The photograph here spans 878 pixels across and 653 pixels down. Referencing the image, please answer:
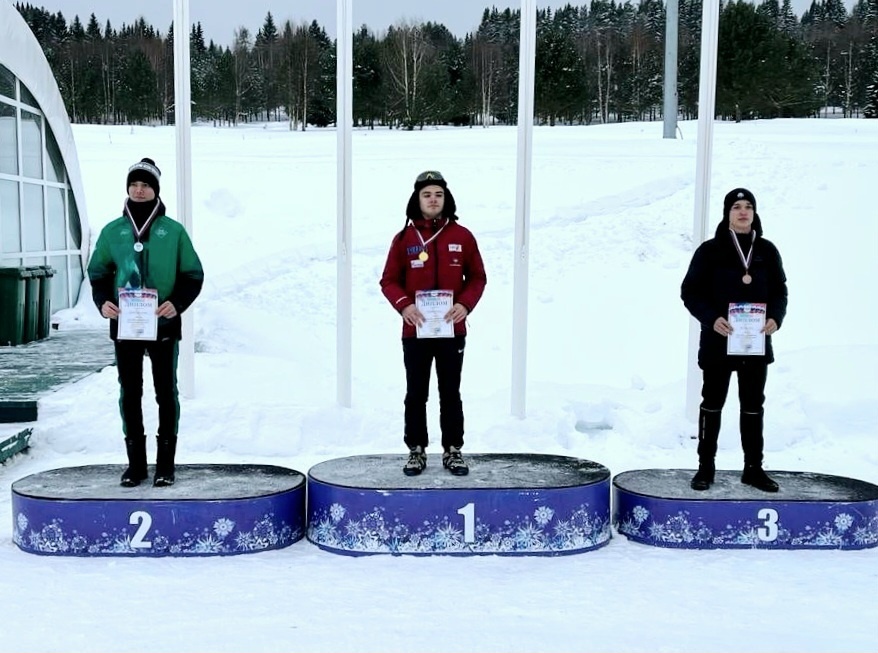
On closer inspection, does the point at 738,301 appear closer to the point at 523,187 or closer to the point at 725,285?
the point at 725,285

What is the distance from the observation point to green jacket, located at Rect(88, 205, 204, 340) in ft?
15.3

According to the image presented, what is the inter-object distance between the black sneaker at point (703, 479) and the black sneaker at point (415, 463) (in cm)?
147

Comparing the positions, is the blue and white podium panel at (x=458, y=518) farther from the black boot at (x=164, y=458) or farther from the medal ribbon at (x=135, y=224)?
the medal ribbon at (x=135, y=224)

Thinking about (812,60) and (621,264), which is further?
(812,60)

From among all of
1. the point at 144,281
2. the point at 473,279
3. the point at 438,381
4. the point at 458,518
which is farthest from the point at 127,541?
the point at 473,279

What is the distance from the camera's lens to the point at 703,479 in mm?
5000

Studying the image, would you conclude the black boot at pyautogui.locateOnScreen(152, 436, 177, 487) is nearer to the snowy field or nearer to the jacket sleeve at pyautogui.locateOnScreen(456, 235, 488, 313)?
the snowy field

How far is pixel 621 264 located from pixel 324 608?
864 cm

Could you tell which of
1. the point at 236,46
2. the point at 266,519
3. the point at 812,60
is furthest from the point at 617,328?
the point at 812,60

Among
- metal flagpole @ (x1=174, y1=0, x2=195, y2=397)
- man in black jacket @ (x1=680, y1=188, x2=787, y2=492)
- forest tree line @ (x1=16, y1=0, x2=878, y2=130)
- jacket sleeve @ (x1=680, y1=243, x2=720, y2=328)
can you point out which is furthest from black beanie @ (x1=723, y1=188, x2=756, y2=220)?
metal flagpole @ (x1=174, y1=0, x2=195, y2=397)

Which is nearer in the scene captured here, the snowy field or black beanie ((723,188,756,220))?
the snowy field

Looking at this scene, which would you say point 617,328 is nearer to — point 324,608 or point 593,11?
point 593,11

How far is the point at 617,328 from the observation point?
1022 centimetres

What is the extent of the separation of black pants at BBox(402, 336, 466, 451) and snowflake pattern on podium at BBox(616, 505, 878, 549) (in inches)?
47.9
